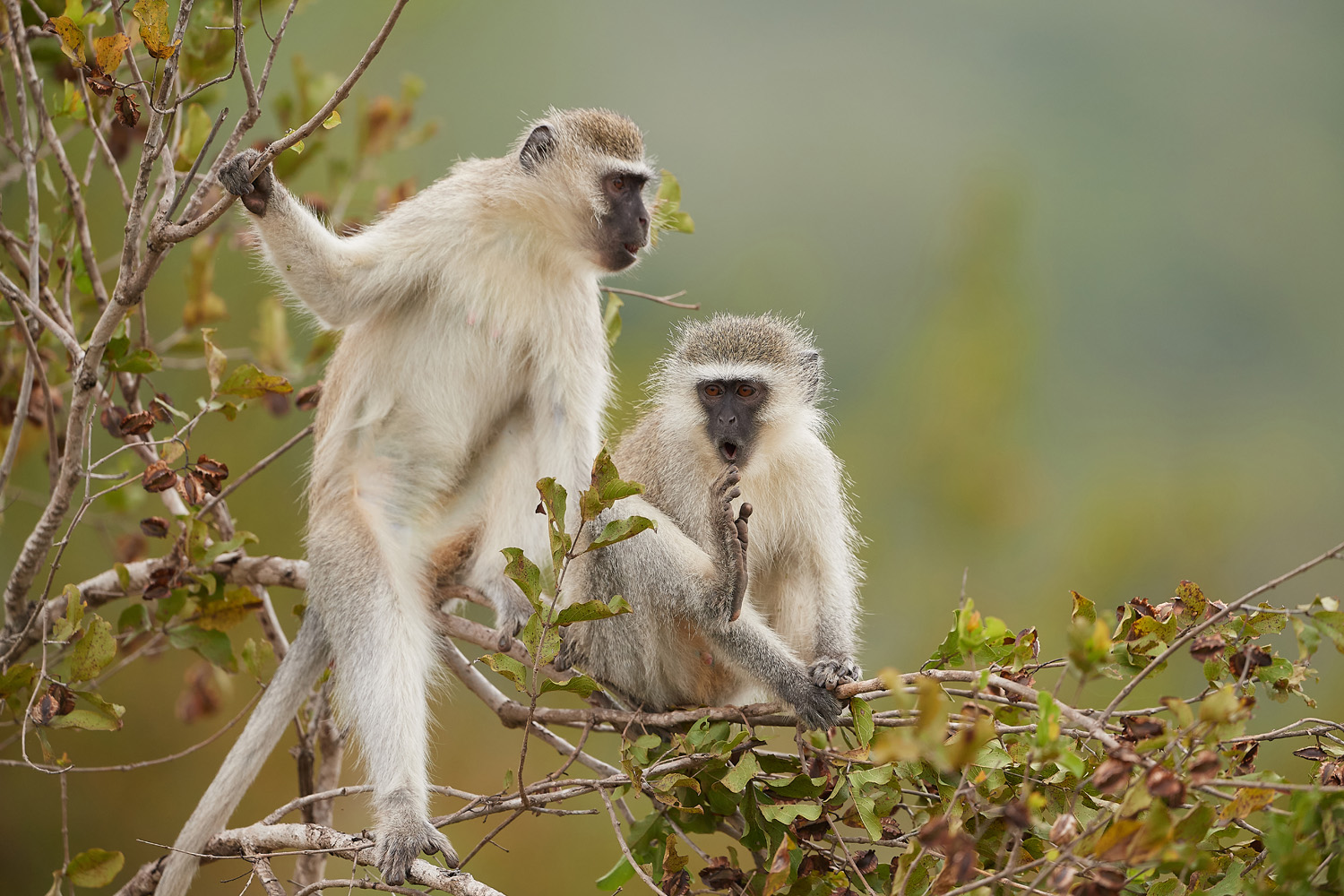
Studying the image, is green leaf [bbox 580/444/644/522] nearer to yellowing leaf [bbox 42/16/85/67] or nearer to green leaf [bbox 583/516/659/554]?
green leaf [bbox 583/516/659/554]

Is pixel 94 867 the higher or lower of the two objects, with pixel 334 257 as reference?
lower

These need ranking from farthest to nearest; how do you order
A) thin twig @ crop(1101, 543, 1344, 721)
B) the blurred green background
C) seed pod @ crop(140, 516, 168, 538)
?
the blurred green background < seed pod @ crop(140, 516, 168, 538) < thin twig @ crop(1101, 543, 1344, 721)

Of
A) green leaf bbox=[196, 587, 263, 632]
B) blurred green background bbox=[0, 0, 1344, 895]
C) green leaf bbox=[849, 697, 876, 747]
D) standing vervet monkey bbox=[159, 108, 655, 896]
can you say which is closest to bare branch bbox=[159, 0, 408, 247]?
standing vervet monkey bbox=[159, 108, 655, 896]

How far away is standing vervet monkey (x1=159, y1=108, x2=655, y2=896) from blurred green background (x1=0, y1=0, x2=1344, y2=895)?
3342 mm

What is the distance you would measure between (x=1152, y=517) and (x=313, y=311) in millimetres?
5947

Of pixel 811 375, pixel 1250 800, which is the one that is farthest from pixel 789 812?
pixel 811 375

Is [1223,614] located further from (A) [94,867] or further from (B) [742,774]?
(A) [94,867]

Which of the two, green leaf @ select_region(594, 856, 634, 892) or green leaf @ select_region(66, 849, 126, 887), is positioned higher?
green leaf @ select_region(594, 856, 634, 892)

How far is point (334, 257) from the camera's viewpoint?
2988mm

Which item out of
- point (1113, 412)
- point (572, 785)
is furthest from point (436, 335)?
point (1113, 412)

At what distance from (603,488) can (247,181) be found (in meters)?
1.21

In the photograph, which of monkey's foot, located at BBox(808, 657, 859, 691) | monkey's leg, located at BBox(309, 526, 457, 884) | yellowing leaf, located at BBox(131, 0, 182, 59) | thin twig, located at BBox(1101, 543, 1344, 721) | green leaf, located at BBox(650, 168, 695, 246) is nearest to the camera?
thin twig, located at BBox(1101, 543, 1344, 721)

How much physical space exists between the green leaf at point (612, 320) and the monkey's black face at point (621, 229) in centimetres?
35

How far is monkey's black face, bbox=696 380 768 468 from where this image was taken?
2.92 metres
